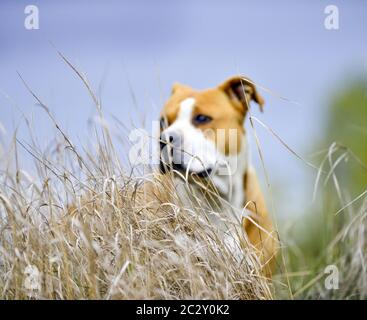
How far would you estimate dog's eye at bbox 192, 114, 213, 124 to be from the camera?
113 inches

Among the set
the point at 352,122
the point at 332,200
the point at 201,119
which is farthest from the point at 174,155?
the point at 352,122

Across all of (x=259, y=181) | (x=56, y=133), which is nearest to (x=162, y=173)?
(x=56, y=133)

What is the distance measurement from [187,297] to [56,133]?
A: 2.37 feet

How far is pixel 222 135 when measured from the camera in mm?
2877

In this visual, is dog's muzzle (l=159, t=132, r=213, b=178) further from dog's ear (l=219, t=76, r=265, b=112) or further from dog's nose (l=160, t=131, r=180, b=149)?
dog's ear (l=219, t=76, r=265, b=112)

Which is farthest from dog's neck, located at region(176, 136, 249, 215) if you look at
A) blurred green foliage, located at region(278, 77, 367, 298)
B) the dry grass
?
the dry grass

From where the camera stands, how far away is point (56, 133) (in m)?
2.42

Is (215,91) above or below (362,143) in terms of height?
above

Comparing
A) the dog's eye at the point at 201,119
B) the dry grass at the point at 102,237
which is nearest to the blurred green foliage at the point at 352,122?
the dog's eye at the point at 201,119

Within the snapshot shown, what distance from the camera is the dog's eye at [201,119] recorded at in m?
2.87

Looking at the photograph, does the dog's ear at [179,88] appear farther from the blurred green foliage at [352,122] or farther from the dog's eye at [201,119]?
the blurred green foliage at [352,122]

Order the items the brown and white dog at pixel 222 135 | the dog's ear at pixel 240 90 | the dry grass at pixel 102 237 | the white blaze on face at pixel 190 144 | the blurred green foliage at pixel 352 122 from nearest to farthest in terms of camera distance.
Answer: the dry grass at pixel 102 237 → the white blaze on face at pixel 190 144 → the brown and white dog at pixel 222 135 → the dog's ear at pixel 240 90 → the blurred green foliage at pixel 352 122

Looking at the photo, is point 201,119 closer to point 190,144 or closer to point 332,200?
point 190,144
